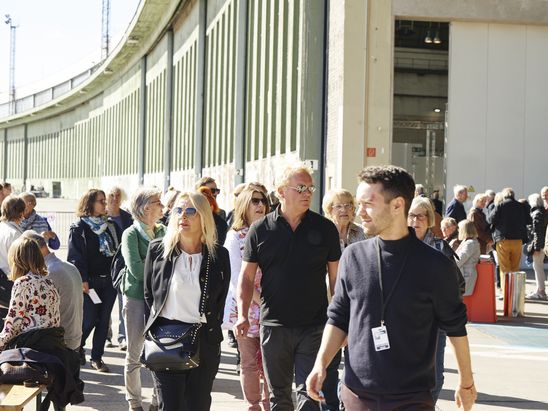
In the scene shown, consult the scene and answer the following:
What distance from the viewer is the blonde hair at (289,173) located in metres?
7.36

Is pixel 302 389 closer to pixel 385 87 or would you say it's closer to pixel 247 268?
pixel 247 268

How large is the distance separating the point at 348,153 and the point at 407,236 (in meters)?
17.6

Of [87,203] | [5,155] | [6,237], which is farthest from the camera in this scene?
[5,155]

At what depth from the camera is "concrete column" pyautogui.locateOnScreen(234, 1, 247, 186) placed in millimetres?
35875

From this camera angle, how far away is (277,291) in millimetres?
7137

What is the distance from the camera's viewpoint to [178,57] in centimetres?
5509

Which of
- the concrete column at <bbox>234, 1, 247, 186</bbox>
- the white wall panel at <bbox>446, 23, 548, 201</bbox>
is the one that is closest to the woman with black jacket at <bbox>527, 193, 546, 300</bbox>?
the white wall panel at <bbox>446, 23, 548, 201</bbox>

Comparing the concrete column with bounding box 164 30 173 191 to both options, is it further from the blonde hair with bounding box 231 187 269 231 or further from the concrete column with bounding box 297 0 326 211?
the blonde hair with bounding box 231 187 269 231

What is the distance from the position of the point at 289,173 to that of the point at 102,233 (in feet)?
14.6

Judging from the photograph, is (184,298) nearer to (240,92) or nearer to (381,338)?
(381,338)

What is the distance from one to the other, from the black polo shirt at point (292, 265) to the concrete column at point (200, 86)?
131ft

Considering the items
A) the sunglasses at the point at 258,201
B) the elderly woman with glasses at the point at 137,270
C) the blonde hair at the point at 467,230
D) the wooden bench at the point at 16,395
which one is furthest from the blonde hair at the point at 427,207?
the blonde hair at the point at 467,230

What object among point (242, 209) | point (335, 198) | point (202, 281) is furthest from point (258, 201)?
point (202, 281)

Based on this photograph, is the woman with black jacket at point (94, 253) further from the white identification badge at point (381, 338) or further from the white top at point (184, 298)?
the white identification badge at point (381, 338)
